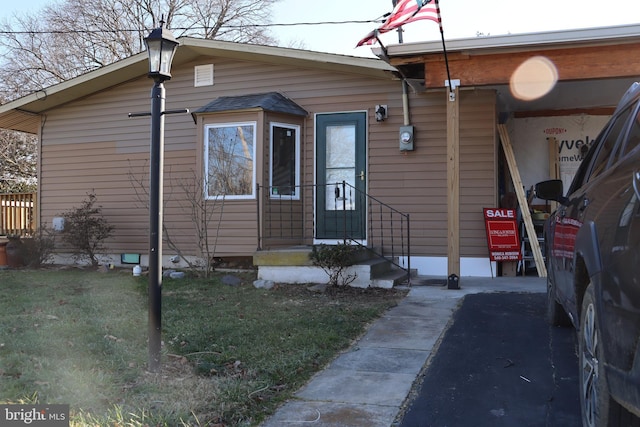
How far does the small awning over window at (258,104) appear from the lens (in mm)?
8789

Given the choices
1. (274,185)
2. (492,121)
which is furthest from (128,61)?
(492,121)

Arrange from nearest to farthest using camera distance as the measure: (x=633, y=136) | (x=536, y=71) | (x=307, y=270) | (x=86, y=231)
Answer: (x=633, y=136), (x=536, y=71), (x=307, y=270), (x=86, y=231)

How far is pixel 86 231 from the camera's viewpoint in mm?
9734

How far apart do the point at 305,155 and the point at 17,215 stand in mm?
6935

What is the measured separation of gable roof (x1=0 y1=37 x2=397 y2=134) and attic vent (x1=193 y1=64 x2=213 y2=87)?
0.75ft

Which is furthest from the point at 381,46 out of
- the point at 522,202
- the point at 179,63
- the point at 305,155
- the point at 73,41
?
the point at 73,41

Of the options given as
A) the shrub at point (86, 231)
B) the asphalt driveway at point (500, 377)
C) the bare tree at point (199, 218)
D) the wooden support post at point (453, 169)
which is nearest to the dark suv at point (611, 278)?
the asphalt driveway at point (500, 377)

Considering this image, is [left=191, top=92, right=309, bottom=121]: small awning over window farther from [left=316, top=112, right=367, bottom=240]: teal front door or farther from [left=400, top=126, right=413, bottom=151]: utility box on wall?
[left=400, top=126, right=413, bottom=151]: utility box on wall

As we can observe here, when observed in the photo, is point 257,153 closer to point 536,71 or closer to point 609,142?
point 536,71

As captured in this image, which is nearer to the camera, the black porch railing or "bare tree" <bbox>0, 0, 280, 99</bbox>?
the black porch railing

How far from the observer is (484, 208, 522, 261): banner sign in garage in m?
8.27

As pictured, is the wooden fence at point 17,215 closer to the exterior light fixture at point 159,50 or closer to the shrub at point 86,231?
the shrub at point 86,231

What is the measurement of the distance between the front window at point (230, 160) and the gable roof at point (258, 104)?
0.29m

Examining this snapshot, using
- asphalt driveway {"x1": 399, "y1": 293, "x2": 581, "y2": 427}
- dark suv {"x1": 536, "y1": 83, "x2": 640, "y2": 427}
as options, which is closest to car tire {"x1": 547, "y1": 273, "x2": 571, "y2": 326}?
asphalt driveway {"x1": 399, "y1": 293, "x2": 581, "y2": 427}
